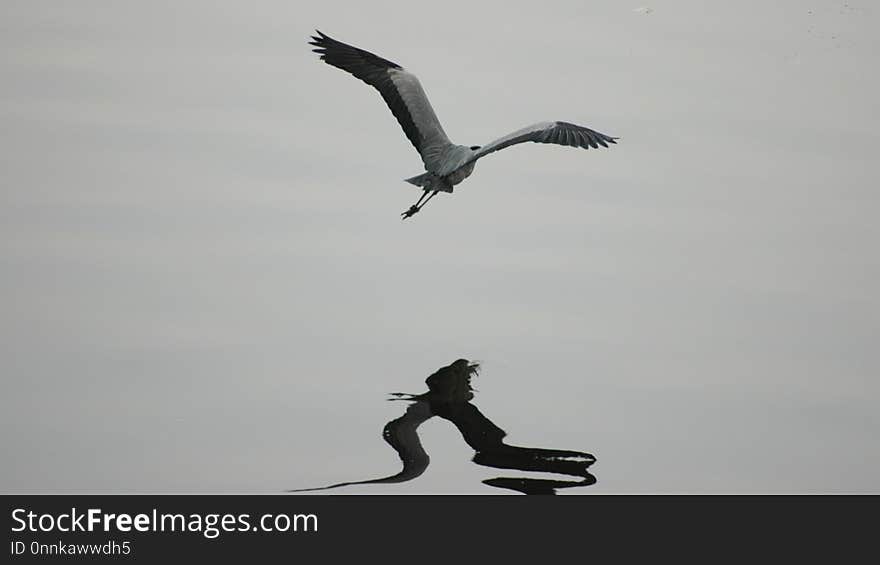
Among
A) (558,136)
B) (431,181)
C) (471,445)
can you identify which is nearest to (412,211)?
(431,181)

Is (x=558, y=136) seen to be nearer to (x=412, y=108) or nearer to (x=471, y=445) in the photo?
(x=412, y=108)

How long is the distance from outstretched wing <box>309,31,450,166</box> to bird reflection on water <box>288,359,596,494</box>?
261 centimetres

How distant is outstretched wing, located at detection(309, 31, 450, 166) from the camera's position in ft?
39.4

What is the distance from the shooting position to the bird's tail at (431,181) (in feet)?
39.4

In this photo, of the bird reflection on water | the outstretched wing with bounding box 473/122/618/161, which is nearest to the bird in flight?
the outstretched wing with bounding box 473/122/618/161

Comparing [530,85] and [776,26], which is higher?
[776,26]

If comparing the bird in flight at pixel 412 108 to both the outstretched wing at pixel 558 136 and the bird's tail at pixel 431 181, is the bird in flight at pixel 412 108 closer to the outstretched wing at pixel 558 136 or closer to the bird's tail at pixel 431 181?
the bird's tail at pixel 431 181

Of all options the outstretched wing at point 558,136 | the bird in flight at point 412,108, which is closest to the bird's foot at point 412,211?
the bird in flight at point 412,108

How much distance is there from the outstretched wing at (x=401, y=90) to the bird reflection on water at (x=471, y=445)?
2.61 m

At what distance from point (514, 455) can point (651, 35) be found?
10612mm

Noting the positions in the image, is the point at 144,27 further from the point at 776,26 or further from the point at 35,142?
the point at 776,26

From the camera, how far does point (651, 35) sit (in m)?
18.6

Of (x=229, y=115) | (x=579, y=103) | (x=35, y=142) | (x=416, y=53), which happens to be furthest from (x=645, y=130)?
(x=35, y=142)

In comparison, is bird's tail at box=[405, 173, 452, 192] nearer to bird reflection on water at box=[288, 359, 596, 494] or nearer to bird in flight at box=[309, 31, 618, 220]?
bird in flight at box=[309, 31, 618, 220]
